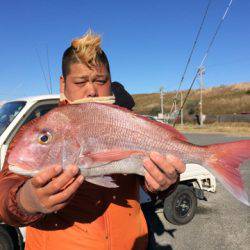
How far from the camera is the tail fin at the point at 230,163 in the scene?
2.25 m

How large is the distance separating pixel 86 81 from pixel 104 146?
2.32ft

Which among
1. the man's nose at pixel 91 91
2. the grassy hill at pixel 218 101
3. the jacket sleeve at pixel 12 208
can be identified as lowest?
the grassy hill at pixel 218 101

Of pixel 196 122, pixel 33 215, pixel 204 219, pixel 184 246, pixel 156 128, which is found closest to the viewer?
pixel 33 215

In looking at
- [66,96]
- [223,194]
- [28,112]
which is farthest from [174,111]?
[223,194]

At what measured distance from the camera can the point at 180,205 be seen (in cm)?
735

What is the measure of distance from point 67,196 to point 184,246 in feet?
16.0

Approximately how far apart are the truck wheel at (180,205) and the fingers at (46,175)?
5.27 meters

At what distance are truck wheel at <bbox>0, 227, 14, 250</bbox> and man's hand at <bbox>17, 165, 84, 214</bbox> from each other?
3.41 m

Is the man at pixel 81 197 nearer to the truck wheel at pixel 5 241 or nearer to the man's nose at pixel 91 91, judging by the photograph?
the man's nose at pixel 91 91

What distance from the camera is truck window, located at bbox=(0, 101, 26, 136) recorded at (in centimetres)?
564

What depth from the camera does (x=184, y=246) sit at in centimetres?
643

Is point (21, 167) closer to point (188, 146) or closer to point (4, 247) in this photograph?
point (188, 146)

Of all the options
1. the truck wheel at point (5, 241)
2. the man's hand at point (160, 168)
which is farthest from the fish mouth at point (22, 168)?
the truck wheel at point (5, 241)

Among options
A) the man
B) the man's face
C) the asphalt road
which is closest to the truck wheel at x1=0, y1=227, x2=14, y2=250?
the asphalt road
